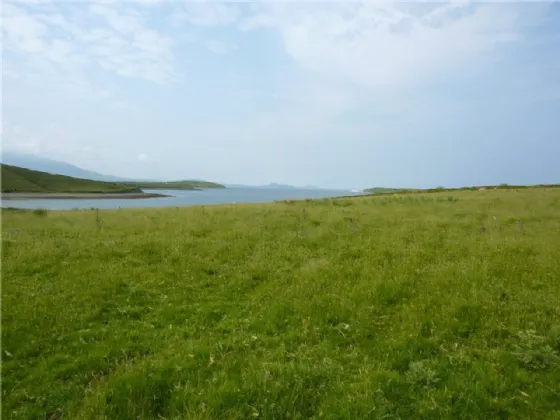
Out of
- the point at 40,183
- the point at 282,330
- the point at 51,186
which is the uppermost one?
the point at 40,183

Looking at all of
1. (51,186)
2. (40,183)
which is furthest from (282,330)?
(40,183)

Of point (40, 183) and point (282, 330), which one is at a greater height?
point (40, 183)

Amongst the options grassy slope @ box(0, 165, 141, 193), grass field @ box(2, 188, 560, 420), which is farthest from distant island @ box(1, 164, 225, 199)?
grass field @ box(2, 188, 560, 420)

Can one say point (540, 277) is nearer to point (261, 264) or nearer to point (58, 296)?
point (261, 264)

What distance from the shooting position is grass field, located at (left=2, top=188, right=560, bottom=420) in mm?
5773

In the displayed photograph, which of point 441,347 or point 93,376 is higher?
point 441,347

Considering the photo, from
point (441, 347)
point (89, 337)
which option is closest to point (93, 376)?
point (89, 337)

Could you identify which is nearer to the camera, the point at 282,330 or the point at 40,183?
the point at 282,330

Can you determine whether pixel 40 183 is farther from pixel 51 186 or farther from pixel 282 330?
pixel 282 330

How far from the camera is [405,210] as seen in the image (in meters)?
29.0

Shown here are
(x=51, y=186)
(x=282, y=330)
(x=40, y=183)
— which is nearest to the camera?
(x=282, y=330)

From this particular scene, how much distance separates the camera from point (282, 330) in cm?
832

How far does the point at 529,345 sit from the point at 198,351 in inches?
275

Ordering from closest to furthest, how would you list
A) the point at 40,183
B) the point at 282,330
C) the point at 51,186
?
the point at 282,330, the point at 51,186, the point at 40,183
